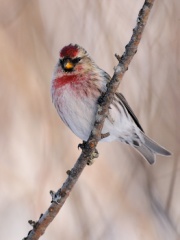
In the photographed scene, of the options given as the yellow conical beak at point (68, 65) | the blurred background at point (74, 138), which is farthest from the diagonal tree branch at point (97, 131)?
the blurred background at point (74, 138)

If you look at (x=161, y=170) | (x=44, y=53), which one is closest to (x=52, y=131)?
(x=44, y=53)

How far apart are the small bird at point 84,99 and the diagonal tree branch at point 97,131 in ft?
2.39

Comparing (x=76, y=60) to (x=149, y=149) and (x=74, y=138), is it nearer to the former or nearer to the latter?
(x=149, y=149)

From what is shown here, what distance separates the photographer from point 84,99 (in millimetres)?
2881

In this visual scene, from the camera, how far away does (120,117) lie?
3084 mm

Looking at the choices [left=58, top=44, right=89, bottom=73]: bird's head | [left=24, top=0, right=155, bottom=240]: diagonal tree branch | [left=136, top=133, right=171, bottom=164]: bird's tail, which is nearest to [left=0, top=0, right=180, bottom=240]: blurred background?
[left=136, top=133, right=171, bottom=164]: bird's tail

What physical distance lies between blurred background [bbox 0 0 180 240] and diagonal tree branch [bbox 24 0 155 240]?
106cm

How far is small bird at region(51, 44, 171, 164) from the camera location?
2.91 meters

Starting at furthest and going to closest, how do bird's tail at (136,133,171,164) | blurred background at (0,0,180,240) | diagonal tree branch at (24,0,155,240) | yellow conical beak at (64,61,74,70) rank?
blurred background at (0,0,180,240) → bird's tail at (136,133,171,164) → yellow conical beak at (64,61,74,70) → diagonal tree branch at (24,0,155,240)

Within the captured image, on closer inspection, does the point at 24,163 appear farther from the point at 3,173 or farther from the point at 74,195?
the point at 74,195

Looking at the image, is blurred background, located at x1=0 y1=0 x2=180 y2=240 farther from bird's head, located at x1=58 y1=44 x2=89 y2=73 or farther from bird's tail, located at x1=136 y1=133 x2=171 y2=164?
bird's head, located at x1=58 y1=44 x2=89 y2=73

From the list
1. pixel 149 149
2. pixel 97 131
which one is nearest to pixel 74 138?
pixel 149 149

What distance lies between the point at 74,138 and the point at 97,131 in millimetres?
2025

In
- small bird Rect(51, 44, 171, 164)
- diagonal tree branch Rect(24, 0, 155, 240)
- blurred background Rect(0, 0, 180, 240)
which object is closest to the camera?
diagonal tree branch Rect(24, 0, 155, 240)
